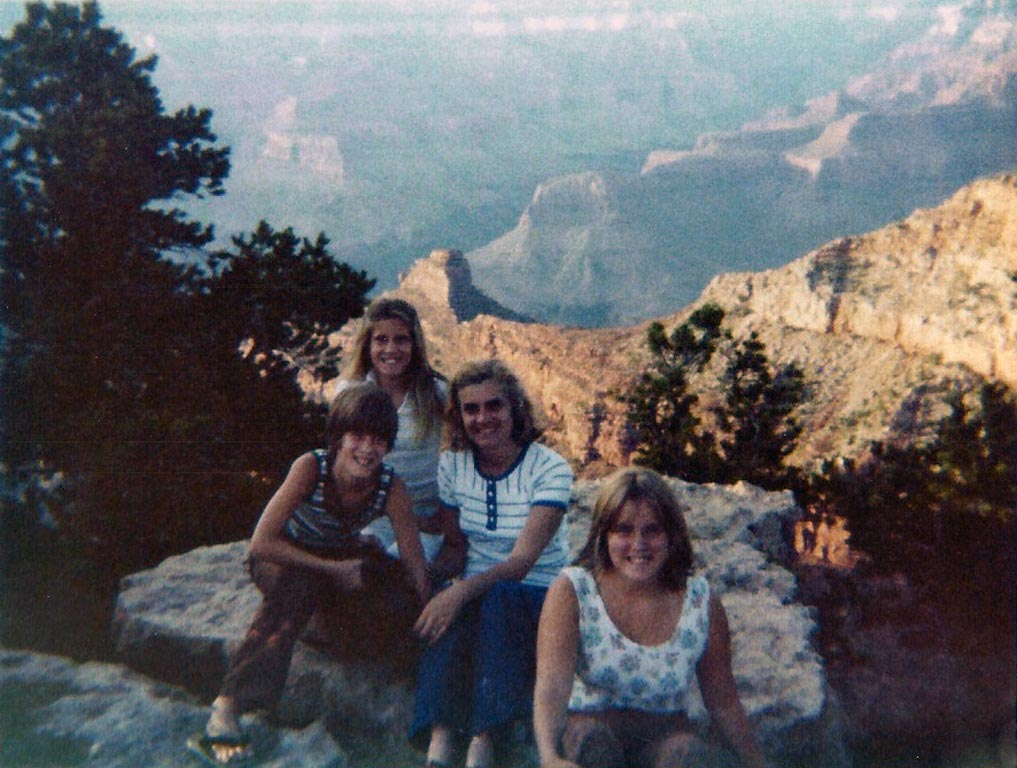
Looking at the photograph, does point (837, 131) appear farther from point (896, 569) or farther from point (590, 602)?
point (590, 602)

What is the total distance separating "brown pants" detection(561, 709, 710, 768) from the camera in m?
3.39

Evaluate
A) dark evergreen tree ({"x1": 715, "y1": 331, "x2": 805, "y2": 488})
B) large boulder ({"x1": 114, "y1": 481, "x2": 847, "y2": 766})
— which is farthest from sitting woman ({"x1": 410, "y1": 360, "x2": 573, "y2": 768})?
dark evergreen tree ({"x1": 715, "y1": 331, "x2": 805, "y2": 488})

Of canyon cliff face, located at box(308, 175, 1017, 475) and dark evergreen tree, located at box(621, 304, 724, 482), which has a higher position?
canyon cliff face, located at box(308, 175, 1017, 475)

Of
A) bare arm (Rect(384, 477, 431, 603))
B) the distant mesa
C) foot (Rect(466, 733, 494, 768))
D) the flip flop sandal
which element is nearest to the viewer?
foot (Rect(466, 733, 494, 768))

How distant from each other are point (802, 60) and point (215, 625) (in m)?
125

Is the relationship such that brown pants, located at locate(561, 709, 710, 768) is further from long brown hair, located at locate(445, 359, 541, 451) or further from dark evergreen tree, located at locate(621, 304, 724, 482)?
dark evergreen tree, located at locate(621, 304, 724, 482)

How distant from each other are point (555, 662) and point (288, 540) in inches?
67.4

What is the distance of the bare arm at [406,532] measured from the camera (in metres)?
4.57

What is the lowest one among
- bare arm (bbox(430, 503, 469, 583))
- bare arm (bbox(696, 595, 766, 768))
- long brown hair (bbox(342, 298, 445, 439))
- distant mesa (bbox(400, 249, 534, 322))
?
bare arm (bbox(696, 595, 766, 768))

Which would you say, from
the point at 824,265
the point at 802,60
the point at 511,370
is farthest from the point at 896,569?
the point at 802,60

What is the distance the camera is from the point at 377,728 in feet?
15.9

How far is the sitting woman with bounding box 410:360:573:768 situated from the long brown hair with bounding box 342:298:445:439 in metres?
0.42

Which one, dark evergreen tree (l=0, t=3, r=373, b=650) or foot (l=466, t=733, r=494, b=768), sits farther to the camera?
dark evergreen tree (l=0, t=3, r=373, b=650)

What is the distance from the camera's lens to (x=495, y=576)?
172 inches
